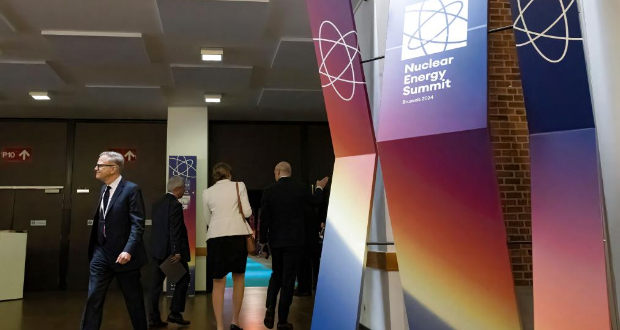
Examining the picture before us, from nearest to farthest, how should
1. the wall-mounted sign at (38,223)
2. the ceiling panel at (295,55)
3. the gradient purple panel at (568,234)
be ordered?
the gradient purple panel at (568,234) < the ceiling panel at (295,55) < the wall-mounted sign at (38,223)

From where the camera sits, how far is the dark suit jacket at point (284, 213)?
4.36m

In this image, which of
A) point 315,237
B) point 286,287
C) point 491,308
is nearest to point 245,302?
point 315,237

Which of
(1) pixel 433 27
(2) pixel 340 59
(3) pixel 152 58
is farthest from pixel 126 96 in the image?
(1) pixel 433 27

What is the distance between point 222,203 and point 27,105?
6.05 meters

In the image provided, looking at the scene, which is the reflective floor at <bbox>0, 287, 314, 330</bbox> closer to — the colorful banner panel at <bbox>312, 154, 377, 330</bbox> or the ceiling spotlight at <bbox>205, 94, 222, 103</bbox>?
the colorful banner panel at <bbox>312, 154, 377, 330</bbox>

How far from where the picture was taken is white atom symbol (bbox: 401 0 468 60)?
7.93 ft

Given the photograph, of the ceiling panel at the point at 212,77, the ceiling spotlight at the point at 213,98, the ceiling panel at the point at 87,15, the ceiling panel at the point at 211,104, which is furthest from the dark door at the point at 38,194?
the ceiling panel at the point at 87,15

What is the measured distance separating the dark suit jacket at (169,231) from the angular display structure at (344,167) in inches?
87.1

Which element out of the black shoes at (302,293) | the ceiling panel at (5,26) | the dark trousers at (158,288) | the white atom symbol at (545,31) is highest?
the ceiling panel at (5,26)

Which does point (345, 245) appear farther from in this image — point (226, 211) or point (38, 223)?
point (38, 223)

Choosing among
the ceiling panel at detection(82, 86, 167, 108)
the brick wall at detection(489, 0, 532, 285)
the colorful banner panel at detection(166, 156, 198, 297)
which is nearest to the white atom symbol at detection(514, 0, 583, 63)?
the brick wall at detection(489, 0, 532, 285)

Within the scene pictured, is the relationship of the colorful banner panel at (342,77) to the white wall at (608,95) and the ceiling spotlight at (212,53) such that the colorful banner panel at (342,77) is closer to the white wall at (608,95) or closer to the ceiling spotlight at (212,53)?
the white wall at (608,95)

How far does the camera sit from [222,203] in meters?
4.18

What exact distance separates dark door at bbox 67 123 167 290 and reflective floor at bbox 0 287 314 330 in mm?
1078
